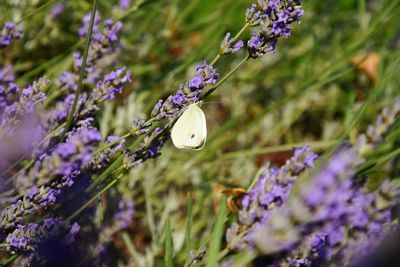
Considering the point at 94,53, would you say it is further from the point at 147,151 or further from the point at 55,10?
the point at 55,10

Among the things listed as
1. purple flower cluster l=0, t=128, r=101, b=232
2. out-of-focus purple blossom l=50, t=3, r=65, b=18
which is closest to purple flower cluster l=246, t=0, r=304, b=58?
purple flower cluster l=0, t=128, r=101, b=232

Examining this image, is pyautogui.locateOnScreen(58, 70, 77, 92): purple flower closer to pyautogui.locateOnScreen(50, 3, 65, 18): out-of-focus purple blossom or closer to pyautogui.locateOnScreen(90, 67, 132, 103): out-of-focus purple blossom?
pyautogui.locateOnScreen(90, 67, 132, 103): out-of-focus purple blossom

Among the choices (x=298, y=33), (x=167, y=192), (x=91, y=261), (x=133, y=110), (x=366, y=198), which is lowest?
(x=366, y=198)


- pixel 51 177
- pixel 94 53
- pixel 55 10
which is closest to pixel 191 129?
pixel 94 53

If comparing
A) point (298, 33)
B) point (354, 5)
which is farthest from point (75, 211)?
point (354, 5)

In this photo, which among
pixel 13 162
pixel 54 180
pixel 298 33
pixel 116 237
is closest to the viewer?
→ pixel 54 180

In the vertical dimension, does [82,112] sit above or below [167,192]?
below

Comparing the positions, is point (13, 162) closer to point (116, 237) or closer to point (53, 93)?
point (53, 93)

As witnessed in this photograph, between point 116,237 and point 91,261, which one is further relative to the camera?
point 116,237
